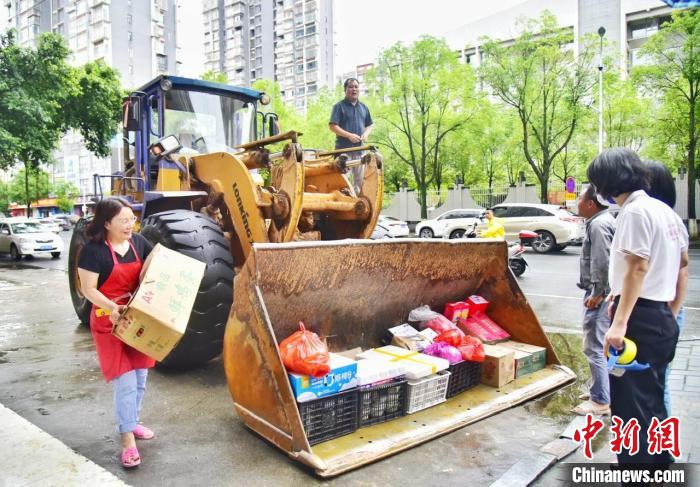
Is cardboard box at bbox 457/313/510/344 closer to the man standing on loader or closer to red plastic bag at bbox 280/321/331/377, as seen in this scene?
red plastic bag at bbox 280/321/331/377

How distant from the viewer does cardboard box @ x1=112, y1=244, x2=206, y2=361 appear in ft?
10.2

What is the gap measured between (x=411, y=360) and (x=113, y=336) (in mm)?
2091

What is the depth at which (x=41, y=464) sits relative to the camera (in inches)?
129

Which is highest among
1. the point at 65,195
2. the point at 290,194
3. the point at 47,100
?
the point at 47,100

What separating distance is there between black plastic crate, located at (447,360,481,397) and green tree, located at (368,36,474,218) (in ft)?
84.2

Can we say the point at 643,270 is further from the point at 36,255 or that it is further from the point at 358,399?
the point at 36,255

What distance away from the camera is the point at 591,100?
27016mm

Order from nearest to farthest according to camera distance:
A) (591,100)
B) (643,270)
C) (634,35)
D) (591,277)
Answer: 1. (643,270)
2. (591,277)
3. (591,100)
4. (634,35)

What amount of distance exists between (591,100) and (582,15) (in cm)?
2733

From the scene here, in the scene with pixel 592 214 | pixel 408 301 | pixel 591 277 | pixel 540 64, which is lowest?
pixel 408 301

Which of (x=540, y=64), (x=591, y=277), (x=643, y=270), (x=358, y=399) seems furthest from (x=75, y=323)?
(x=540, y=64)

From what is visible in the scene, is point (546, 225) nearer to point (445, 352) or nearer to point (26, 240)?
point (445, 352)

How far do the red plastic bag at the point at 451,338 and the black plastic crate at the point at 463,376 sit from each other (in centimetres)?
18

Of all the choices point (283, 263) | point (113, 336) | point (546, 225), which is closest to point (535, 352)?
point (283, 263)
